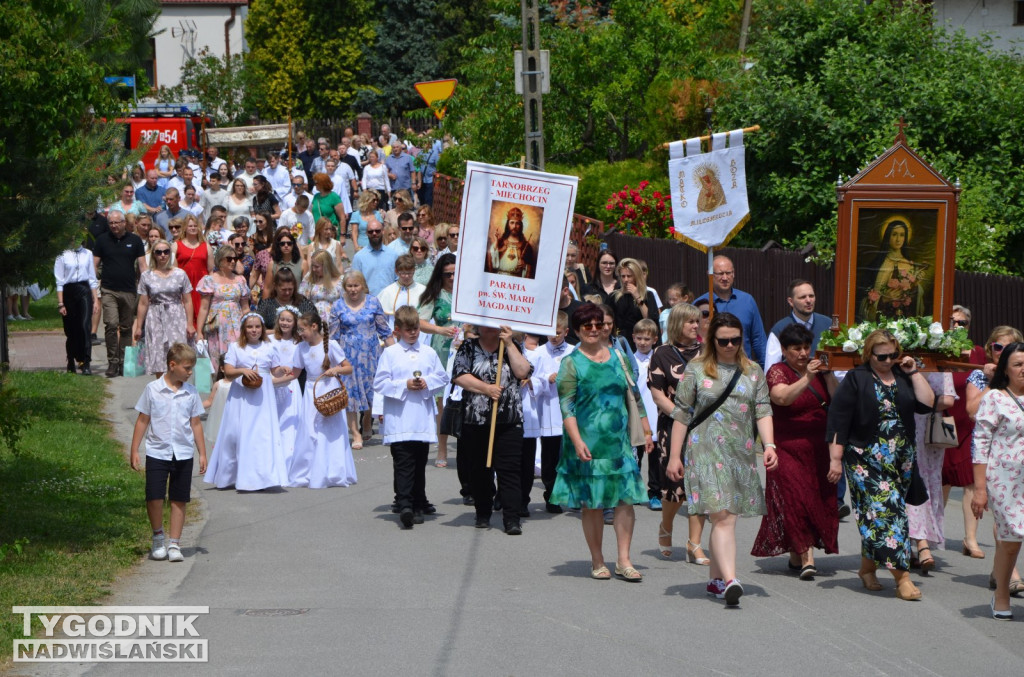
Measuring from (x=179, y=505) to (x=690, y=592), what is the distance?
361 cm

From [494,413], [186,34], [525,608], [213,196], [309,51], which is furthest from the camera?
[186,34]

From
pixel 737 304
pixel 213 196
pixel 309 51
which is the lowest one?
pixel 737 304

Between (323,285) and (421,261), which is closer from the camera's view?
(323,285)

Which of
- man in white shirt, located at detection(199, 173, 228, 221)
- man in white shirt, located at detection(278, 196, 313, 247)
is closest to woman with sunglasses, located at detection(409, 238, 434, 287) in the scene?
man in white shirt, located at detection(278, 196, 313, 247)

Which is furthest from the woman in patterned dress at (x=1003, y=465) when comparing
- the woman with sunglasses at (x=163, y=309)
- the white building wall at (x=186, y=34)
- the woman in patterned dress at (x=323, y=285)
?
the white building wall at (x=186, y=34)

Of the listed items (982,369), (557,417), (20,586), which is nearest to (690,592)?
(982,369)

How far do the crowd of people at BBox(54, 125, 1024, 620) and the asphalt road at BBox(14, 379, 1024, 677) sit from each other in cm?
25

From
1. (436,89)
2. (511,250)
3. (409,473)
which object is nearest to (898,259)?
(511,250)

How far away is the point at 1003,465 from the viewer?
8.74m

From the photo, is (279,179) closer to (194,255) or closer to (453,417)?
(194,255)

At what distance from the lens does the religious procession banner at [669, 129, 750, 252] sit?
13695 millimetres

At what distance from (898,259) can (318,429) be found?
5406 millimetres

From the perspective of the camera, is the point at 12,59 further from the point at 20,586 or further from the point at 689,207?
the point at 689,207

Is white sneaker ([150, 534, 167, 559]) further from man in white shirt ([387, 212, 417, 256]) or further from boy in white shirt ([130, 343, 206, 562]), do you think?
man in white shirt ([387, 212, 417, 256])
